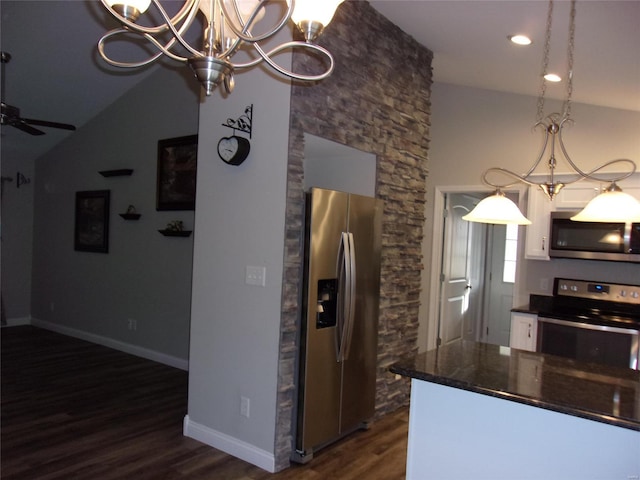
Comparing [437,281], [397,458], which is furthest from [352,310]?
[437,281]

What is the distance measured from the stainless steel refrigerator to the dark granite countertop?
3.08 feet

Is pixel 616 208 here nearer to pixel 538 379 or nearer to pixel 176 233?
pixel 538 379

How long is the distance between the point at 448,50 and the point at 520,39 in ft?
2.84

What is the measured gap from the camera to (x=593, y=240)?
13.0 feet

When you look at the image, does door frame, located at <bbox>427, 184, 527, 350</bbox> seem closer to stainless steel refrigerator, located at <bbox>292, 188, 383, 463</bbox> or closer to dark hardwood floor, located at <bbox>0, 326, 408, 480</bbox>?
dark hardwood floor, located at <bbox>0, 326, 408, 480</bbox>

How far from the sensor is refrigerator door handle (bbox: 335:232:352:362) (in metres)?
3.20

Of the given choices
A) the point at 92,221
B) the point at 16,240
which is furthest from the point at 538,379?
the point at 16,240

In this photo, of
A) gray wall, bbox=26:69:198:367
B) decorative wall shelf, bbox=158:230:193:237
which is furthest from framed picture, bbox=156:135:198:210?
decorative wall shelf, bbox=158:230:193:237

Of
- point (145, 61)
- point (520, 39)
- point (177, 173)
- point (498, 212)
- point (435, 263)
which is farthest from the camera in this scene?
point (177, 173)

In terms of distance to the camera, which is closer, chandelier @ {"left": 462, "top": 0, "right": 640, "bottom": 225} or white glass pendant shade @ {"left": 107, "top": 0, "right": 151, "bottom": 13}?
white glass pendant shade @ {"left": 107, "top": 0, "right": 151, "bottom": 13}

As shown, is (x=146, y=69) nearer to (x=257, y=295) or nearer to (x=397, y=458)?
(x=257, y=295)

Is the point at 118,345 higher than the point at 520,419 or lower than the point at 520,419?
lower

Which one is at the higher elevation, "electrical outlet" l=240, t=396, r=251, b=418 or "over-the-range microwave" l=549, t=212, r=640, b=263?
"over-the-range microwave" l=549, t=212, r=640, b=263

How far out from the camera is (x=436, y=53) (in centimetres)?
411
